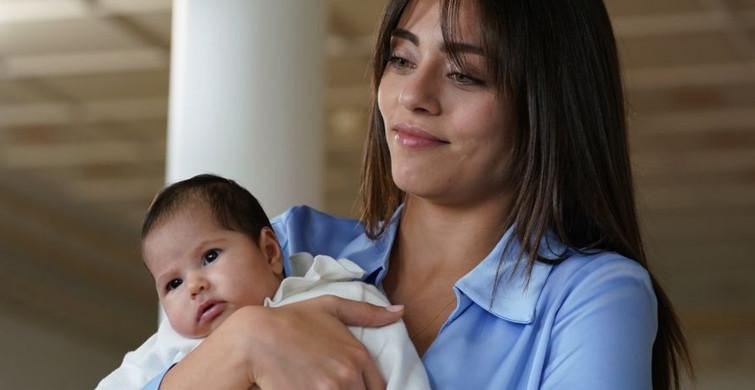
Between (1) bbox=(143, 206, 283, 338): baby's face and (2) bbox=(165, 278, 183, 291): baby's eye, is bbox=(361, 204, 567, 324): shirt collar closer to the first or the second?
(1) bbox=(143, 206, 283, 338): baby's face

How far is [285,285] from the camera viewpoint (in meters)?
1.93

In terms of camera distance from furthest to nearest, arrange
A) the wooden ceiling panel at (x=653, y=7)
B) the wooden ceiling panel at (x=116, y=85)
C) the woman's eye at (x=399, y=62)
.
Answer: the wooden ceiling panel at (x=116, y=85)
the wooden ceiling panel at (x=653, y=7)
the woman's eye at (x=399, y=62)

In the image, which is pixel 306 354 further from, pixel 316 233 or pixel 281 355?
pixel 316 233

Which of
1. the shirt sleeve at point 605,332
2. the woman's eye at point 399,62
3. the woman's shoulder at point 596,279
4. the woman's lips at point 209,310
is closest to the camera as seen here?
the shirt sleeve at point 605,332

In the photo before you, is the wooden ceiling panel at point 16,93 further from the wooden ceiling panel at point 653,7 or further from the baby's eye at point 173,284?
the baby's eye at point 173,284

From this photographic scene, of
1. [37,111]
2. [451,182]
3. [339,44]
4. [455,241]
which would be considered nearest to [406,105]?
[451,182]

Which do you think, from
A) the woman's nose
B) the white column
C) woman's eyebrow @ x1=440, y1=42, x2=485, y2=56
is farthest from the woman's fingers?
the white column

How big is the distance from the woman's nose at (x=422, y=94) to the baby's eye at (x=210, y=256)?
0.34m

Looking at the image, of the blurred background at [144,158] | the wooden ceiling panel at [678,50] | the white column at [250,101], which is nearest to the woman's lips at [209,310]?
the white column at [250,101]

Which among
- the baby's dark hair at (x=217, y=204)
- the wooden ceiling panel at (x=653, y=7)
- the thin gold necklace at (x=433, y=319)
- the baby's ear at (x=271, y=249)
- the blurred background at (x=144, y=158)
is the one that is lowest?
the blurred background at (x=144, y=158)

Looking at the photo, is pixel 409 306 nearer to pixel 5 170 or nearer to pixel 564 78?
pixel 564 78

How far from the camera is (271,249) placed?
1994mm

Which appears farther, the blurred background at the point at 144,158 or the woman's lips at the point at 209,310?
the blurred background at the point at 144,158

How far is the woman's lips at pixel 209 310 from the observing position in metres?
1.90
